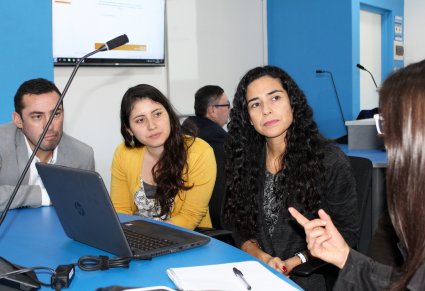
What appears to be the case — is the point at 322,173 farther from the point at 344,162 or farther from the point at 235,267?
the point at 235,267

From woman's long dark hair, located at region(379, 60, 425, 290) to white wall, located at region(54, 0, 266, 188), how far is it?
10.0ft

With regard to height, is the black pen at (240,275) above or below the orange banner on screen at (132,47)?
below

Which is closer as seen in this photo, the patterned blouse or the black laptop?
the black laptop

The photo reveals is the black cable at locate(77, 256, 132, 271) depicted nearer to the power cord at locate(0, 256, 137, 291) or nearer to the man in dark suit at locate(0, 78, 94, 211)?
the power cord at locate(0, 256, 137, 291)

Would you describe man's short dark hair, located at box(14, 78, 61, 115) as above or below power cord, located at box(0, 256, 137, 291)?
above

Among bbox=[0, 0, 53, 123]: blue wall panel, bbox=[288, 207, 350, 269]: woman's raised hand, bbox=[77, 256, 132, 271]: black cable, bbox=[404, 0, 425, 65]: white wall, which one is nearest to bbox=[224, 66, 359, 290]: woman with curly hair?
bbox=[288, 207, 350, 269]: woman's raised hand

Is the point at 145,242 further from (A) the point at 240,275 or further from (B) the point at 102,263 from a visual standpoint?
(A) the point at 240,275

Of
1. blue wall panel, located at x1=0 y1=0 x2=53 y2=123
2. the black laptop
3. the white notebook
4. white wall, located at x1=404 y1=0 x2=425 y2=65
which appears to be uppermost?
white wall, located at x1=404 y1=0 x2=425 y2=65

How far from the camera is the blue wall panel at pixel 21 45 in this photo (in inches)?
101

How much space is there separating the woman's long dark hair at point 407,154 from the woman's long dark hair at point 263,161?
0.86 m

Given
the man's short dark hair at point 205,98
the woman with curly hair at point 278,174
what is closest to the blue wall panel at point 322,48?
the man's short dark hair at point 205,98

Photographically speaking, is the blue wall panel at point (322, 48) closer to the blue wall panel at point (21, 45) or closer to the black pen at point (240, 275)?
the blue wall panel at point (21, 45)

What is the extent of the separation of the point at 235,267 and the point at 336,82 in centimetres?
428

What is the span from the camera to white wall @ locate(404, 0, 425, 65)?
607 cm
